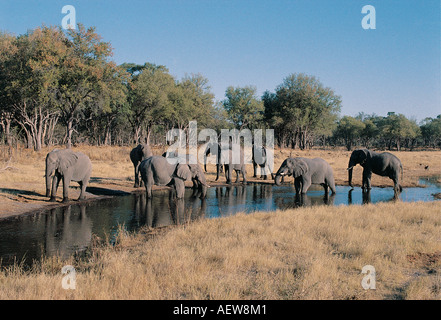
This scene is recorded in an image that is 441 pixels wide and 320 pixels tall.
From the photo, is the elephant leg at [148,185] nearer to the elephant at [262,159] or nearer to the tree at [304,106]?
the elephant at [262,159]

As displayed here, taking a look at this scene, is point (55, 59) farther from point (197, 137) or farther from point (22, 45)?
point (197, 137)

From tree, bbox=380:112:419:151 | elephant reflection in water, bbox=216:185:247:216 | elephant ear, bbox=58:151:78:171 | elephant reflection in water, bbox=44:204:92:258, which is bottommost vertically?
elephant reflection in water, bbox=44:204:92:258

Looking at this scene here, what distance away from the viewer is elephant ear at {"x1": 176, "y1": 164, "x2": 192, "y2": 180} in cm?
1648

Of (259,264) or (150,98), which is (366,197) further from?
(150,98)

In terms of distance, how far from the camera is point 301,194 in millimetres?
18094

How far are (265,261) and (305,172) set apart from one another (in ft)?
37.0

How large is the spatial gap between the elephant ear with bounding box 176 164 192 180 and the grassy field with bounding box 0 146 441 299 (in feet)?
16.1

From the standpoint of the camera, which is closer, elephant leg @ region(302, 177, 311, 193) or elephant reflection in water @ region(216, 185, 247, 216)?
elephant reflection in water @ region(216, 185, 247, 216)

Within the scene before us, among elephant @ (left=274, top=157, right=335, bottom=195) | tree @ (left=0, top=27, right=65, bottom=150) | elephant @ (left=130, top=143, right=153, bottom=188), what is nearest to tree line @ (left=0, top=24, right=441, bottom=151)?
tree @ (left=0, top=27, right=65, bottom=150)

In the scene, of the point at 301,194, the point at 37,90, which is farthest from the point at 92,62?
the point at 301,194

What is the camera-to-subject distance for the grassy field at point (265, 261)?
5.70 meters

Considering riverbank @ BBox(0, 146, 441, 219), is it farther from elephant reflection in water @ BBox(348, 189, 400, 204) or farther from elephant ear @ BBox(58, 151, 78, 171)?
elephant reflection in water @ BBox(348, 189, 400, 204)

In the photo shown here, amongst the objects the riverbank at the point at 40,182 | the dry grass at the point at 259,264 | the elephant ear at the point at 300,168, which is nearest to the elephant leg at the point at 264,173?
the riverbank at the point at 40,182

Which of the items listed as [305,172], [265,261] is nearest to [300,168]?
[305,172]
